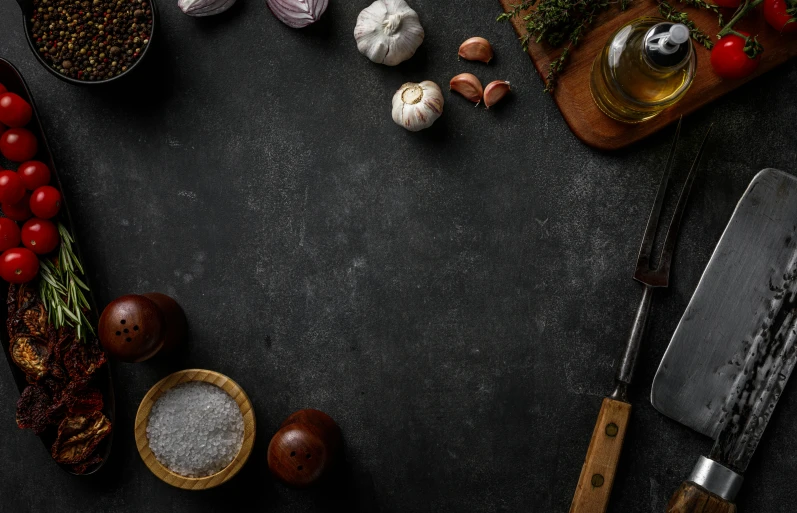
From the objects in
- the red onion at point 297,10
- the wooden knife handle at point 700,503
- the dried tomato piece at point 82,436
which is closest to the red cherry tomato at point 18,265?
the dried tomato piece at point 82,436

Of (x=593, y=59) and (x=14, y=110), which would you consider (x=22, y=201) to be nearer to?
(x=14, y=110)

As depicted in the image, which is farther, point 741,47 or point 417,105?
point 417,105

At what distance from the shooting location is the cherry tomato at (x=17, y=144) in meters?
1.46

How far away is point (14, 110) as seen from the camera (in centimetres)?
145

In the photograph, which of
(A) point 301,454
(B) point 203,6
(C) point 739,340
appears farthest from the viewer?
(B) point 203,6

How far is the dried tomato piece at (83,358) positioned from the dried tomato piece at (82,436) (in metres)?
0.10

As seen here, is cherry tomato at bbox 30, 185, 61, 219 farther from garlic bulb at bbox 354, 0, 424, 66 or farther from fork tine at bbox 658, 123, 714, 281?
fork tine at bbox 658, 123, 714, 281

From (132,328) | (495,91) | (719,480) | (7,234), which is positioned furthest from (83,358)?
(719,480)

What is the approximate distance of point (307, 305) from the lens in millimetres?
1518

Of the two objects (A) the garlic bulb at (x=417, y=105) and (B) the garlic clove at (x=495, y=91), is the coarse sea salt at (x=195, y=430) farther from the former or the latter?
(B) the garlic clove at (x=495, y=91)

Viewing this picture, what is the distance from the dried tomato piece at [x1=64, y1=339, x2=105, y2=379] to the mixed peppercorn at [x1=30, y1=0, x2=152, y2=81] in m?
0.61

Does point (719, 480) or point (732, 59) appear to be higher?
point (732, 59)

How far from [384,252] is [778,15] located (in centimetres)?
98

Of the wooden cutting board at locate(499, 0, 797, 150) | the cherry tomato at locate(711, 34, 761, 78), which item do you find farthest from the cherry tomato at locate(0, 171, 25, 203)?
the cherry tomato at locate(711, 34, 761, 78)
